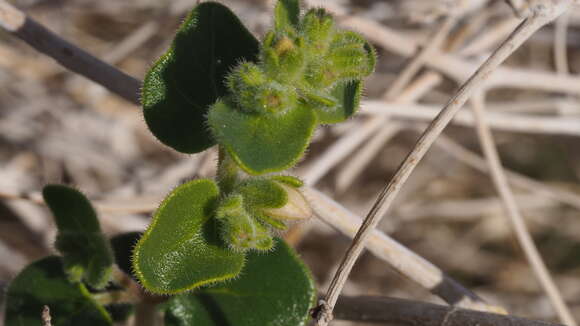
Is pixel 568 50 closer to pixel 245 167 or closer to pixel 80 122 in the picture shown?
pixel 80 122

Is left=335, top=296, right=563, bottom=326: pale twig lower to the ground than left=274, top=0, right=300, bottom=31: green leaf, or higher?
lower

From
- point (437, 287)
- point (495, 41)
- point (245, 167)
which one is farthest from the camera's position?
point (495, 41)

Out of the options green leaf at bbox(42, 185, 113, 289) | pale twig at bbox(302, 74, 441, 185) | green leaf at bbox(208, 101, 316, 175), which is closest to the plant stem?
green leaf at bbox(208, 101, 316, 175)

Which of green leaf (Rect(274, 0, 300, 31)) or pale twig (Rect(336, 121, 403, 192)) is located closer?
green leaf (Rect(274, 0, 300, 31))

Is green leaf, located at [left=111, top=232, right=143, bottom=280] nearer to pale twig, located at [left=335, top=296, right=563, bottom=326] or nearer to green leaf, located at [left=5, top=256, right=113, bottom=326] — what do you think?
green leaf, located at [left=5, top=256, right=113, bottom=326]

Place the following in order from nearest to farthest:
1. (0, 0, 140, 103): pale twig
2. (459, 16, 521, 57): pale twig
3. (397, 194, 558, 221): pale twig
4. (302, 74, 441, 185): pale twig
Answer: (0, 0, 140, 103): pale twig, (302, 74, 441, 185): pale twig, (459, 16, 521, 57): pale twig, (397, 194, 558, 221): pale twig

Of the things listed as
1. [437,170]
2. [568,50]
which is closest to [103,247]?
[437,170]

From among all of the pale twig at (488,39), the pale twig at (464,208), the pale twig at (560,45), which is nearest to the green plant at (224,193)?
the pale twig at (488,39)
